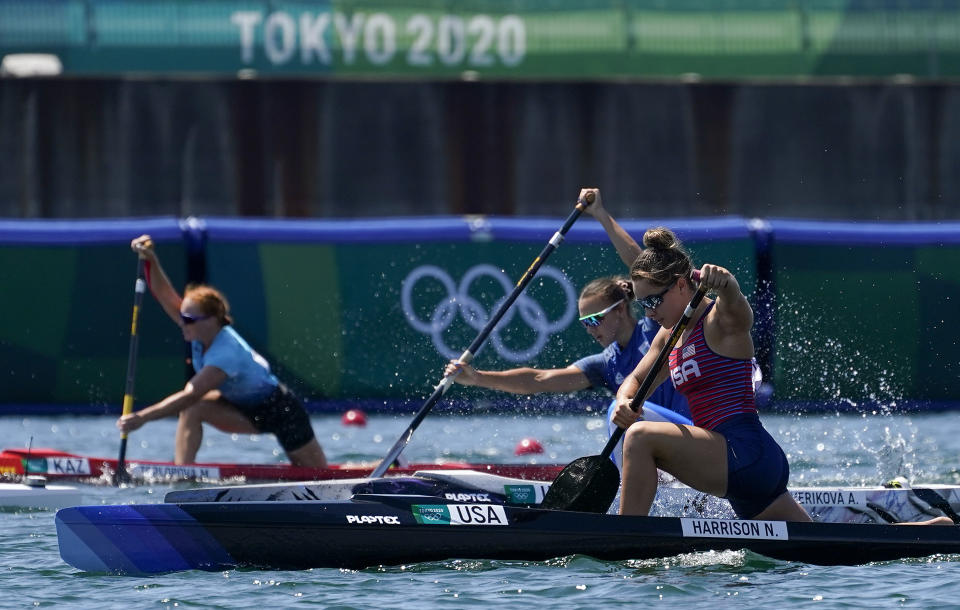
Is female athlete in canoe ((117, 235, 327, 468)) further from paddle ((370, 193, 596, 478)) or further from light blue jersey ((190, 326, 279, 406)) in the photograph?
paddle ((370, 193, 596, 478))

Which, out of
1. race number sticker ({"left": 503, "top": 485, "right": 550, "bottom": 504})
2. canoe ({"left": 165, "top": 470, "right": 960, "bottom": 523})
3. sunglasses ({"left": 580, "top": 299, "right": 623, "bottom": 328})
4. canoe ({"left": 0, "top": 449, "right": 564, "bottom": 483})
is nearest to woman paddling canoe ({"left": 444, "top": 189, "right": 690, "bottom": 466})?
sunglasses ({"left": 580, "top": 299, "right": 623, "bottom": 328})

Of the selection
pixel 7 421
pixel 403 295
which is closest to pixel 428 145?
pixel 403 295

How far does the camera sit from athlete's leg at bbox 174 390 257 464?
10.3 metres

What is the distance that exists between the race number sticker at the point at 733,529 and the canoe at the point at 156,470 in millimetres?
2809

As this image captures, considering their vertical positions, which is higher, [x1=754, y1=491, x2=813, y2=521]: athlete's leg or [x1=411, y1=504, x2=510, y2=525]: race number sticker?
[x1=411, y1=504, x2=510, y2=525]: race number sticker

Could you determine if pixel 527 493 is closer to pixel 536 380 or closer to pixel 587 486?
pixel 536 380

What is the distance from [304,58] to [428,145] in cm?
175

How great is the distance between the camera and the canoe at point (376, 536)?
728 cm

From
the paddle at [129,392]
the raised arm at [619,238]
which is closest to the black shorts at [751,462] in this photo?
the raised arm at [619,238]

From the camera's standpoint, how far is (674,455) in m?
7.15

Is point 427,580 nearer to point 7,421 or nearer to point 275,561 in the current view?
point 275,561

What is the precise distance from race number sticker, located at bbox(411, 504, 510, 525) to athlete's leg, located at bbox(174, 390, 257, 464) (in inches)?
128

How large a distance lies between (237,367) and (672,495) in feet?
9.94

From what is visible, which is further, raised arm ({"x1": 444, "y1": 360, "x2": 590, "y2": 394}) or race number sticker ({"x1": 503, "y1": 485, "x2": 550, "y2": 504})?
raised arm ({"x1": 444, "y1": 360, "x2": 590, "y2": 394})
